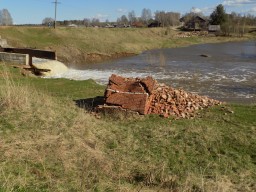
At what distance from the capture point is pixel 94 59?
44344 millimetres

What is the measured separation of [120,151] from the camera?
27.9ft

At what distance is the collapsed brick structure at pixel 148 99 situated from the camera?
11.7 m

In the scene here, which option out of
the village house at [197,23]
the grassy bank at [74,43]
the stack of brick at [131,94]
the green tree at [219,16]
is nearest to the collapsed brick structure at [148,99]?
the stack of brick at [131,94]

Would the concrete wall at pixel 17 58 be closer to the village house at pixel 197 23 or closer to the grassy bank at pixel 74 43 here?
the grassy bank at pixel 74 43

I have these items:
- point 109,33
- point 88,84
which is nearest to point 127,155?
point 88,84

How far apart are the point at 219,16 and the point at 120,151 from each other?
107215 mm

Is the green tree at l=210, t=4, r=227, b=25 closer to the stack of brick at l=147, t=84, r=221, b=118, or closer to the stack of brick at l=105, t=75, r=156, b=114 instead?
the stack of brick at l=147, t=84, r=221, b=118

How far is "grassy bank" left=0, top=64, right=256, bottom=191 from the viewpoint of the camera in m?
5.86

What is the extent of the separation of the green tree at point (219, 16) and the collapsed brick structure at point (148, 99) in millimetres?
99341

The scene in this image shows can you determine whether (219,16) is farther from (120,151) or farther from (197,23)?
(120,151)

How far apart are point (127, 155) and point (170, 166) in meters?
1.01

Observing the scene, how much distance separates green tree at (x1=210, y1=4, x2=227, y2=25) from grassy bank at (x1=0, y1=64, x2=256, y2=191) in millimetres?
101261

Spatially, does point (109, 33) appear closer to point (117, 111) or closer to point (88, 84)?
point (88, 84)

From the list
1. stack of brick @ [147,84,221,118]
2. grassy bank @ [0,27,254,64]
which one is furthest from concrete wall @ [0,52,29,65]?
grassy bank @ [0,27,254,64]
